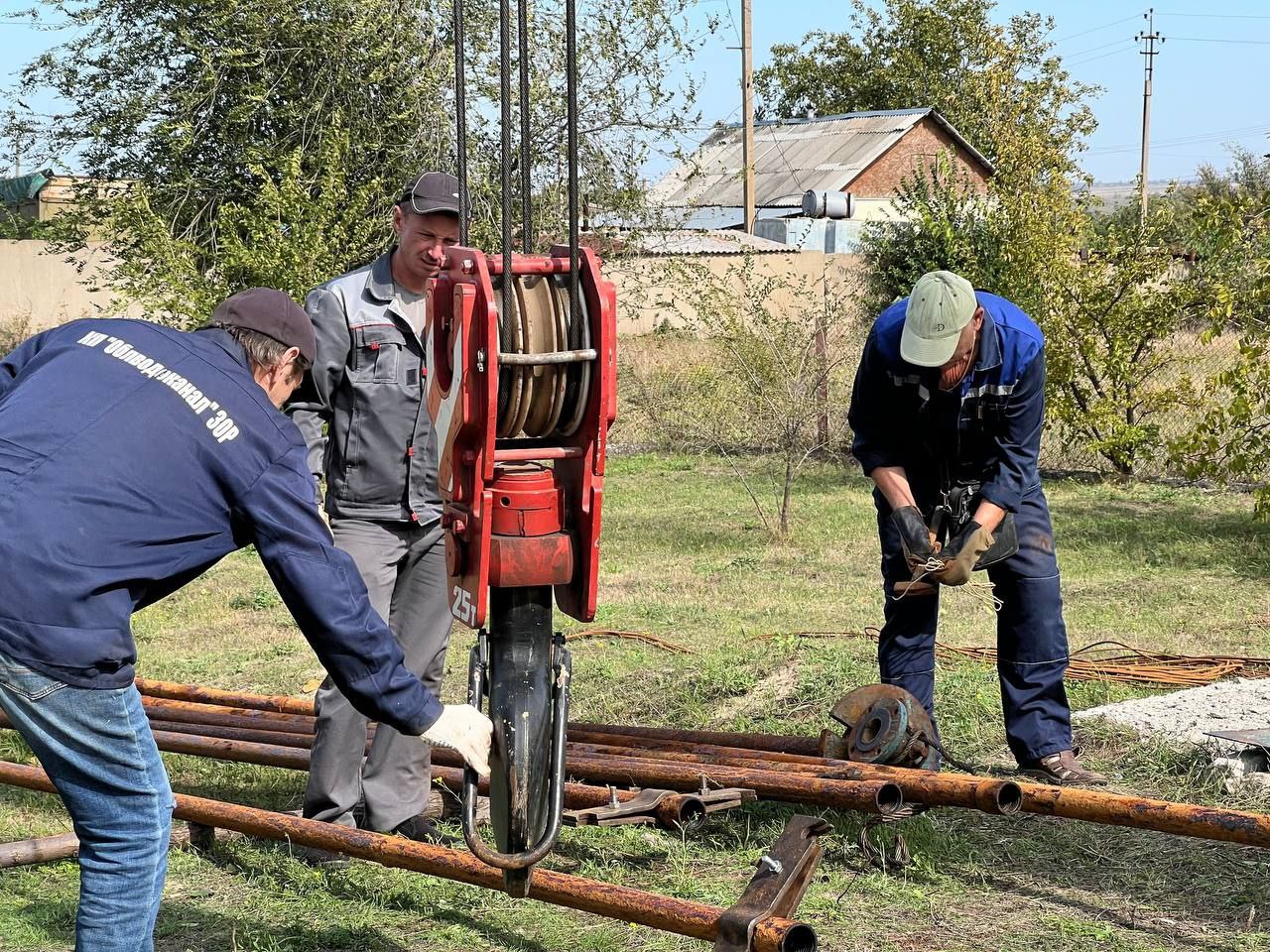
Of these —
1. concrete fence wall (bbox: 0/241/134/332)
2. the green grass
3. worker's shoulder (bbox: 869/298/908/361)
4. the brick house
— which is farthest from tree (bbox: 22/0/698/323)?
the brick house

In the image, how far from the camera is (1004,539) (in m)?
5.16

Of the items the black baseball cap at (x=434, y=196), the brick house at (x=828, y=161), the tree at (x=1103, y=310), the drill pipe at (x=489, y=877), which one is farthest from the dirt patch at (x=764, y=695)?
the brick house at (x=828, y=161)

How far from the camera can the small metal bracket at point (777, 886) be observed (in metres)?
3.33

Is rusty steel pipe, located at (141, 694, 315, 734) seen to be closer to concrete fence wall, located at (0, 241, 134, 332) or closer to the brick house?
concrete fence wall, located at (0, 241, 134, 332)

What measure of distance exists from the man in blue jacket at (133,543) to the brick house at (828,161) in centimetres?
3185

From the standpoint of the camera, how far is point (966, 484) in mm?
5266

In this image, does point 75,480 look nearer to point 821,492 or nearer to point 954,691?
point 954,691

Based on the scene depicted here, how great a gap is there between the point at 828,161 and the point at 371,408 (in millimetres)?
34165

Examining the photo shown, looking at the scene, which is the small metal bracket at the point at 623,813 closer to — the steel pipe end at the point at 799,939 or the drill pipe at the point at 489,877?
the drill pipe at the point at 489,877

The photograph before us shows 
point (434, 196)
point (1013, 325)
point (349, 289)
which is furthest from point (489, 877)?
point (1013, 325)

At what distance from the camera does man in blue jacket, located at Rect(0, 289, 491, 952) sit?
295cm

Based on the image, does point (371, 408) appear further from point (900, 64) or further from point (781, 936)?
point (900, 64)

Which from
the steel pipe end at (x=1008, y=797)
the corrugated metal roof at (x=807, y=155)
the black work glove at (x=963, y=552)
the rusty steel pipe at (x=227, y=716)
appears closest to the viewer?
A: the steel pipe end at (x=1008, y=797)

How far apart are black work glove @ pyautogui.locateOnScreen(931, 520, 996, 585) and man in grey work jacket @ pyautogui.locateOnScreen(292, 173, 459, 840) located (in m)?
1.79
